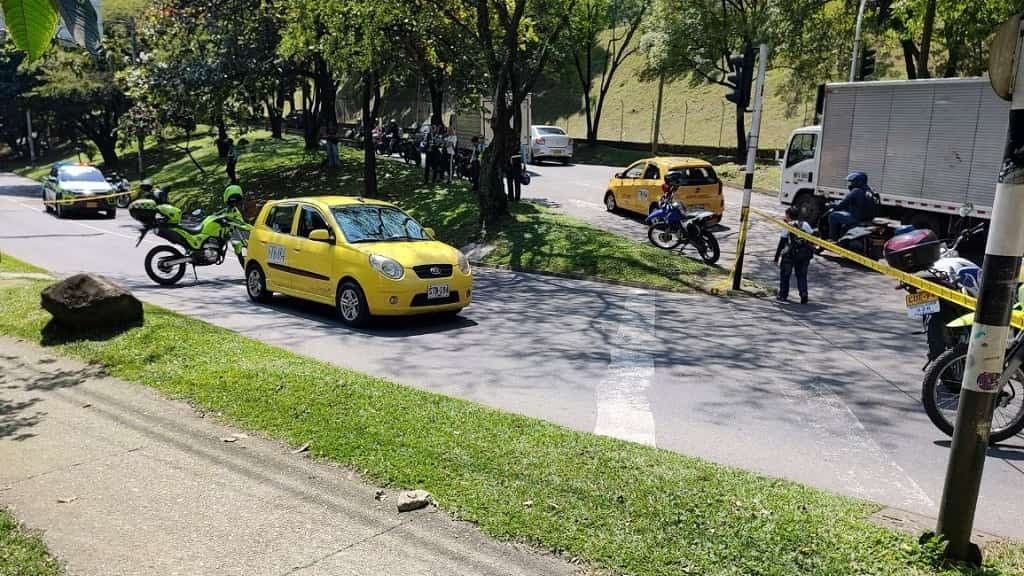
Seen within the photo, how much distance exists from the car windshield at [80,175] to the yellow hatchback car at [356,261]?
63.2ft

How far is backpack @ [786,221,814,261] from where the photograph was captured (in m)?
12.1

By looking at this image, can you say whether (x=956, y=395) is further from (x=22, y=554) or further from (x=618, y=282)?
(x=618, y=282)

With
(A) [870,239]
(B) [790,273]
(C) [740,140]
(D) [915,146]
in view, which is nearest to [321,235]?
(B) [790,273]

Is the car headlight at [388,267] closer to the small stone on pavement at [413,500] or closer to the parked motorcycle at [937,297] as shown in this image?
the small stone on pavement at [413,500]

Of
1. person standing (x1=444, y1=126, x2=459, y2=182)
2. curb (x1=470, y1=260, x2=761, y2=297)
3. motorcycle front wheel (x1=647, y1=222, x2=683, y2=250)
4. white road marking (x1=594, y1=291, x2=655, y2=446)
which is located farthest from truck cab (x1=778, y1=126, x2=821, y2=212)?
person standing (x1=444, y1=126, x2=459, y2=182)

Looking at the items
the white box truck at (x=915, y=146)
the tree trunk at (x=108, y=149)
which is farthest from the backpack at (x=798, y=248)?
the tree trunk at (x=108, y=149)

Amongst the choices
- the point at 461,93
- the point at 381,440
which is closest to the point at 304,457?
the point at 381,440

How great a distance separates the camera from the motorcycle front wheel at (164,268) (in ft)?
44.6

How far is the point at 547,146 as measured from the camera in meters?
35.4

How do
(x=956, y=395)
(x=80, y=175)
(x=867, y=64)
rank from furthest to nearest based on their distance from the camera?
(x=80, y=175) < (x=867, y=64) < (x=956, y=395)

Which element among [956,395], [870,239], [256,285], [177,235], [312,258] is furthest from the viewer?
[870,239]

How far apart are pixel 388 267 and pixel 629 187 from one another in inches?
482

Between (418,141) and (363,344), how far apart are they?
24.5 meters

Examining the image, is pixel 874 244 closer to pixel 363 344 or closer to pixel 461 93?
pixel 363 344
